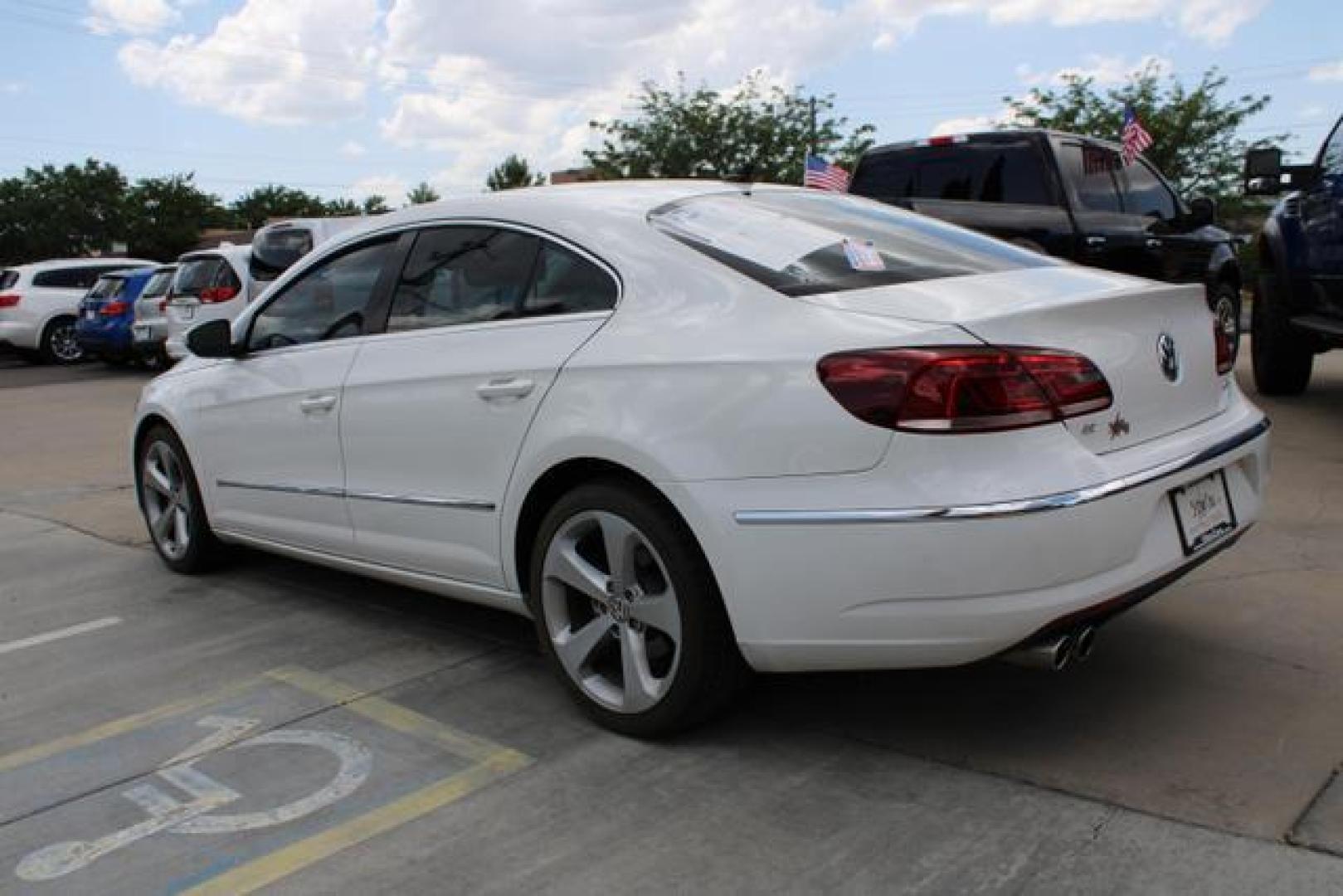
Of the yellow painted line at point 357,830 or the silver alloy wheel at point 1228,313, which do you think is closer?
the yellow painted line at point 357,830

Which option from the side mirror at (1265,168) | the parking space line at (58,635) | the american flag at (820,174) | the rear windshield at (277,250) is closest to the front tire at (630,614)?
the parking space line at (58,635)

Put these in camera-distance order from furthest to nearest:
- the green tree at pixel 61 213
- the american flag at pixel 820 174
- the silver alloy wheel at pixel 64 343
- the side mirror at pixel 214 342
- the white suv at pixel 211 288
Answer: the green tree at pixel 61 213 < the silver alloy wheel at pixel 64 343 < the white suv at pixel 211 288 < the american flag at pixel 820 174 < the side mirror at pixel 214 342

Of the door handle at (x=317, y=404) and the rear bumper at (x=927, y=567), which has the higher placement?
the door handle at (x=317, y=404)

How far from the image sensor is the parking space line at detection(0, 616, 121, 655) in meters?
4.54

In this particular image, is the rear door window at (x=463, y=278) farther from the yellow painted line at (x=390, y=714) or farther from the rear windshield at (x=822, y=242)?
the yellow painted line at (x=390, y=714)

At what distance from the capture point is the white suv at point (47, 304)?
20297 mm

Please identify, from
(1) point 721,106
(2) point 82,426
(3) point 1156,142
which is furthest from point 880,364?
(1) point 721,106

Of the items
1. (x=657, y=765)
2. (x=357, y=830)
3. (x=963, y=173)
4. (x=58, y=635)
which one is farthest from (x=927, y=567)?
(x=963, y=173)

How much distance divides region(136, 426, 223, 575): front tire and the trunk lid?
132 inches

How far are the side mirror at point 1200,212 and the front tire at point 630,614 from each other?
700cm

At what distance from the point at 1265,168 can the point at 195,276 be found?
40.8 ft

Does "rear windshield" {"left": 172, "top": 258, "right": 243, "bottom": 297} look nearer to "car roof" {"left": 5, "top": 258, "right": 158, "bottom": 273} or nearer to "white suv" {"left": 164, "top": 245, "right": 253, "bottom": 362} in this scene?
"white suv" {"left": 164, "top": 245, "right": 253, "bottom": 362}

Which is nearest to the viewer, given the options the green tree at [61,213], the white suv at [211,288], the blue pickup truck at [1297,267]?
the blue pickup truck at [1297,267]

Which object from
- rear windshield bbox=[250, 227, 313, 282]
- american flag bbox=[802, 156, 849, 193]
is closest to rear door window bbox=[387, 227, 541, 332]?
american flag bbox=[802, 156, 849, 193]
